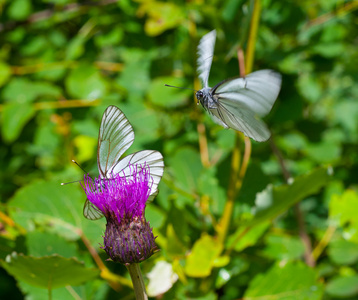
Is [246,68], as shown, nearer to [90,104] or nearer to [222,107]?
[222,107]

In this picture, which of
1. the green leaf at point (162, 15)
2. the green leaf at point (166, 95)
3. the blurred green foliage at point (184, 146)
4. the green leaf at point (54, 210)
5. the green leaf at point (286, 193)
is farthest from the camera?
the green leaf at point (166, 95)

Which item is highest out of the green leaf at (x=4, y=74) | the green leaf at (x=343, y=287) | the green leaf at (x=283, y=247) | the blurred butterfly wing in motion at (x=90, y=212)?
the green leaf at (x=4, y=74)

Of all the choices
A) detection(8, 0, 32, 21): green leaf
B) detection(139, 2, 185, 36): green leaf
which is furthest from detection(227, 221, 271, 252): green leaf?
detection(8, 0, 32, 21): green leaf

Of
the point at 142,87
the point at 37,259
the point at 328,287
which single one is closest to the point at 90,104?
the point at 142,87

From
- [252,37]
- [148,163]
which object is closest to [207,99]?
[148,163]

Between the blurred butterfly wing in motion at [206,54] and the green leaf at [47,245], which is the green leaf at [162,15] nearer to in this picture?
the blurred butterfly wing in motion at [206,54]

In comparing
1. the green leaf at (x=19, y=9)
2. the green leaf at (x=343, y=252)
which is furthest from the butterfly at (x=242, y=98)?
the green leaf at (x=19, y=9)
